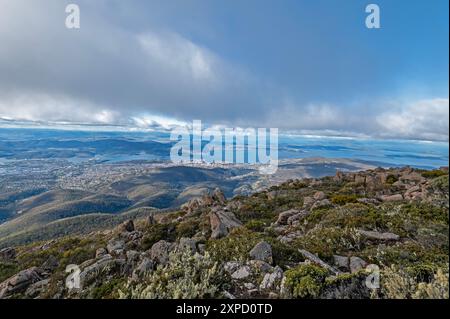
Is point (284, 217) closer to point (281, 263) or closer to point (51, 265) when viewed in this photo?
point (281, 263)

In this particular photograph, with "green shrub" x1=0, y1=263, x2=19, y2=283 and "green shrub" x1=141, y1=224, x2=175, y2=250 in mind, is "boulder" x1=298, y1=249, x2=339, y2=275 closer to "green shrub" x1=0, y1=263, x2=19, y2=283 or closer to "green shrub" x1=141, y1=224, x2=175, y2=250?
"green shrub" x1=141, y1=224, x2=175, y2=250

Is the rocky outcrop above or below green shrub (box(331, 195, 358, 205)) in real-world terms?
below

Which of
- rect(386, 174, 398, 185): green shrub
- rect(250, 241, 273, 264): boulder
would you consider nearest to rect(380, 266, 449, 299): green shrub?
rect(250, 241, 273, 264): boulder

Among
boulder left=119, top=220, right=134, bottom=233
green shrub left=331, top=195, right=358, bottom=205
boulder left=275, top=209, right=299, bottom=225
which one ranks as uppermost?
green shrub left=331, top=195, right=358, bottom=205
